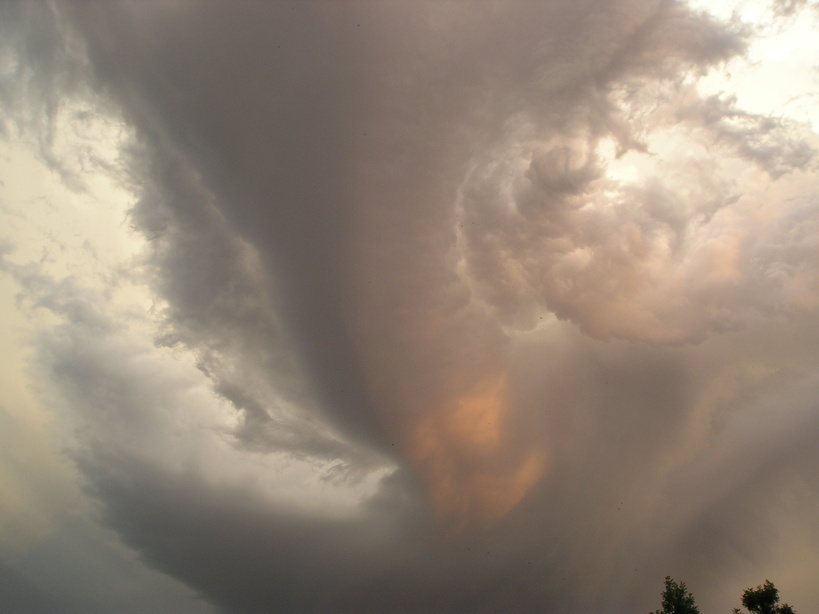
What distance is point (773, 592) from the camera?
72562 mm

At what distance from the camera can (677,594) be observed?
78.3 meters

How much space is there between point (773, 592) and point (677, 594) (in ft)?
43.4

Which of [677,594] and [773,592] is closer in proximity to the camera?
[773,592]
